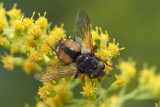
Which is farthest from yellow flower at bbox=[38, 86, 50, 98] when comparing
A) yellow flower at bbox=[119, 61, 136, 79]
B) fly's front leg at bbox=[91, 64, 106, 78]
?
yellow flower at bbox=[119, 61, 136, 79]

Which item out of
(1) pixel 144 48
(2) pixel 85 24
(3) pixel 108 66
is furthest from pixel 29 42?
(1) pixel 144 48

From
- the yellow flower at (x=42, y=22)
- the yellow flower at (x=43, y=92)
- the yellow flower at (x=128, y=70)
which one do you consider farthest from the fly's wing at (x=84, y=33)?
the yellow flower at (x=128, y=70)

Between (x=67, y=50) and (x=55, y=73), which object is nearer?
(x=55, y=73)

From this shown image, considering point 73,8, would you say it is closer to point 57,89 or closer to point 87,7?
point 87,7

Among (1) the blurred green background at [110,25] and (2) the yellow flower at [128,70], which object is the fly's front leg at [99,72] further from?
(1) the blurred green background at [110,25]

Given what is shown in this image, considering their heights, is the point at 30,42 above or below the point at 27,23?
below

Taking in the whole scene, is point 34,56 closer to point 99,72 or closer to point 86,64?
point 86,64

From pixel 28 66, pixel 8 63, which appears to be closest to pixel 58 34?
pixel 28 66
